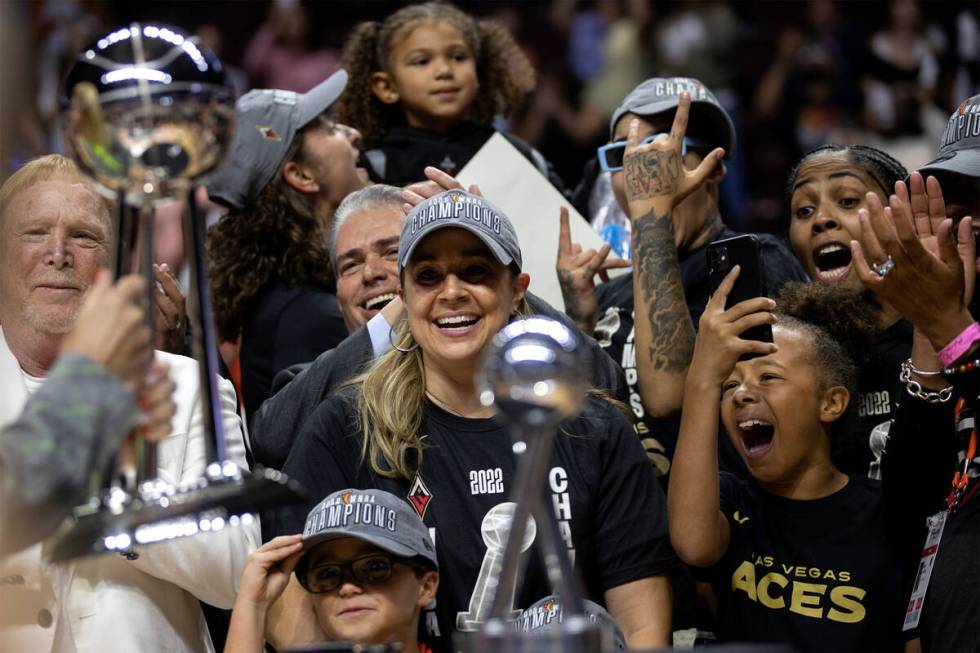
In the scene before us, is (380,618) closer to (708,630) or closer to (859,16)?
(708,630)

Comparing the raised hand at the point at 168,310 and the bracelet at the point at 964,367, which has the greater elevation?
the raised hand at the point at 168,310

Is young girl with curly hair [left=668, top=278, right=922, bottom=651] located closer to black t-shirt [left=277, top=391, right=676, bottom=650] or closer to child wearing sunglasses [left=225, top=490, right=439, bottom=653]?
black t-shirt [left=277, top=391, right=676, bottom=650]

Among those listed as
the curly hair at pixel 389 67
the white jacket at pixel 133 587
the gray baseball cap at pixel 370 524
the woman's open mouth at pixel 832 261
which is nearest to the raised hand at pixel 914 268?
the woman's open mouth at pixel 832 261

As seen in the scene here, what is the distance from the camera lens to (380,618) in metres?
3.00

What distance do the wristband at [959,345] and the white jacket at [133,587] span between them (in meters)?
1.48

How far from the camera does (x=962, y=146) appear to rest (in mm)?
3506

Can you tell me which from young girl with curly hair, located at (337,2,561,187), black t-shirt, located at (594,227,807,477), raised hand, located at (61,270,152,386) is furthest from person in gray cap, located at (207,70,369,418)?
raised hand, located at (61,270,152,386)

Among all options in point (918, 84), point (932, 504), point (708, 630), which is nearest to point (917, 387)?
point (932, 504)

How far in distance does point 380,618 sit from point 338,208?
5.61 ft

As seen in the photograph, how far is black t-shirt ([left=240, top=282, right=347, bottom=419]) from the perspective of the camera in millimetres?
4168

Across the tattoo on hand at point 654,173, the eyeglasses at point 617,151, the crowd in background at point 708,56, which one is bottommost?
the tattoo on hand at point 654,173

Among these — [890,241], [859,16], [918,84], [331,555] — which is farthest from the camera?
[859,16]

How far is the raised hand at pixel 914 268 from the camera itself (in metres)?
2.81

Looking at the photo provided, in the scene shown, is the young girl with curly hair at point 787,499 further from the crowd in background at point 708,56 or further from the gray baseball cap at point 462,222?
the crowd in background at point 708,56
